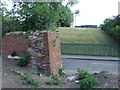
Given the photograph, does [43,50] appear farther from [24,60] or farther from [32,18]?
[32,18]

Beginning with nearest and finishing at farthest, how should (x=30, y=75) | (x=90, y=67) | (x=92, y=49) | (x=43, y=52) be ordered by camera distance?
(x=30, y=75), (x=43, y=52), (x=90, y=67), (x=92, y=49)

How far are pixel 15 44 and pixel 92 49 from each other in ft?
56.0

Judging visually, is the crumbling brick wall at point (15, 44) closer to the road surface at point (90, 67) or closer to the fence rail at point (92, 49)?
the road surface at point (90, 67)

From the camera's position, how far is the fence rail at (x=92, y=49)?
23.2 metres

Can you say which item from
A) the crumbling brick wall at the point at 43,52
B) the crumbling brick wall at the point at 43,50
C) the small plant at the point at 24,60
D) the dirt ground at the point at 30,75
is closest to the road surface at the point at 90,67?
the crumbling brick wall at the point at 43,50

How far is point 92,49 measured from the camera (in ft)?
77.8

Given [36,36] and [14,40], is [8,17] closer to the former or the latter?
[14,40]

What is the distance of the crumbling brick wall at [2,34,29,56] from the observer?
761 cm

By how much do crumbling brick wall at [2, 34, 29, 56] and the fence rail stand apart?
15768 mm


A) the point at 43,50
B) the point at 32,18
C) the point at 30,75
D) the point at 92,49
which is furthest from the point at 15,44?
the point at 92,49

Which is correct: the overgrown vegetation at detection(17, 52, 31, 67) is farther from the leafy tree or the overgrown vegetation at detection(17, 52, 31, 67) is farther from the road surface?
the road surface

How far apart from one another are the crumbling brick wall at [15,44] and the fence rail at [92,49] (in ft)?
51.7

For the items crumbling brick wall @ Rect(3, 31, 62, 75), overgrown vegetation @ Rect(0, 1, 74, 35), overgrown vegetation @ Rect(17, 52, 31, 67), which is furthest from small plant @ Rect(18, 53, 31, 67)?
overgrown vegetation @ Rect(0, 1, 74, 35)

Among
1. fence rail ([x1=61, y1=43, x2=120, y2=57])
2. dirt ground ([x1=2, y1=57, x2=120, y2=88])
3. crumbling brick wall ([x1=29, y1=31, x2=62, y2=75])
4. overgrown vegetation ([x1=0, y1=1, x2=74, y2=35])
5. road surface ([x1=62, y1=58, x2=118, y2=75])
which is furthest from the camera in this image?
fence rail ([x1=61, y1=43, x2=120, y2=57])
